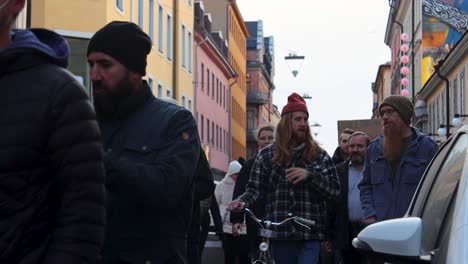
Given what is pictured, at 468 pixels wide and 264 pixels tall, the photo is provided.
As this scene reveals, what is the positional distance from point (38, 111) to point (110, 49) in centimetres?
147

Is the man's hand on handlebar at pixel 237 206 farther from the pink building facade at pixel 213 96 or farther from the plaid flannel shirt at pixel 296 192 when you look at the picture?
the pink building facade at pixel 213 96

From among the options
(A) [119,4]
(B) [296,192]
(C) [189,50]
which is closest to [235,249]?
(B) [296,192]

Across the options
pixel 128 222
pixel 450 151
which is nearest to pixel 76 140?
pixel 128 222

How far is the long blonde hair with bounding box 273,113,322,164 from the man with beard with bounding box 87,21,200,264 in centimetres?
363

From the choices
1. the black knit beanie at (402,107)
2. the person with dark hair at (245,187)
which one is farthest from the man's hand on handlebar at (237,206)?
the person with dark hair at (245,187)

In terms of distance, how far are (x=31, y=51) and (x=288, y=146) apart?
530cm

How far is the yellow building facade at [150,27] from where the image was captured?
2973 centimetres

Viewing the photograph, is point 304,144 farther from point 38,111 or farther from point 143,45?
point 38,111

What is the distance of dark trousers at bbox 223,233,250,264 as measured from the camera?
14.0m

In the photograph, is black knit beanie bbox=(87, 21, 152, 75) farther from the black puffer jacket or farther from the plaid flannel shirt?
the plaid flannel shirt

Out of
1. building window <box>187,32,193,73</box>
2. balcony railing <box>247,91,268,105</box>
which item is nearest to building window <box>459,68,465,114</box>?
building window <box>187,32,193,73</box>

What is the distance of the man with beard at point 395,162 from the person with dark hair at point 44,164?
5.15 metres

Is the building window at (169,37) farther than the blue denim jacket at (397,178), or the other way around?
the building window at (169,37)

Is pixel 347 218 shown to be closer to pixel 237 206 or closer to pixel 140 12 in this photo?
pixel 237 206
